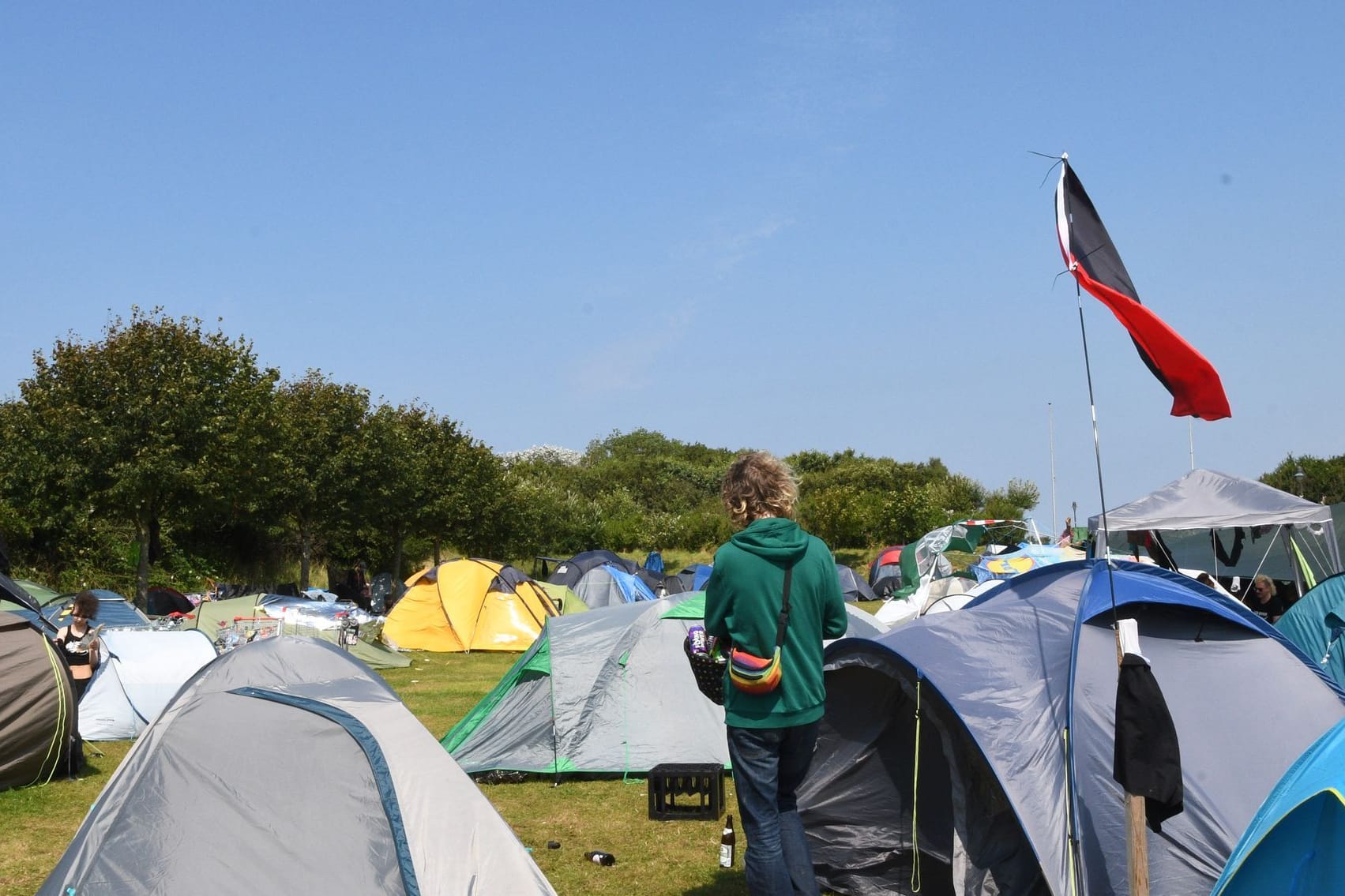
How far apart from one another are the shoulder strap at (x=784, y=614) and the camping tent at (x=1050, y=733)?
5.69 ft

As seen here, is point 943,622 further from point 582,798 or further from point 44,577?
point 44,577

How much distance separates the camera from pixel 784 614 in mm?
4027

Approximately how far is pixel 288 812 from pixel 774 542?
7.36 feet

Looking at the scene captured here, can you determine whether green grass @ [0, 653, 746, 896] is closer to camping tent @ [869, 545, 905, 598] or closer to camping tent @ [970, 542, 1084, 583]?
camping tent @ [970, 542, 1084, 583]

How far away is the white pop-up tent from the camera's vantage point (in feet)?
49.6

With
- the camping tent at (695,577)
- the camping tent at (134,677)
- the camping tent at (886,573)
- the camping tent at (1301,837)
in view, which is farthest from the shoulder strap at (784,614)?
the camping tent at (886,573)

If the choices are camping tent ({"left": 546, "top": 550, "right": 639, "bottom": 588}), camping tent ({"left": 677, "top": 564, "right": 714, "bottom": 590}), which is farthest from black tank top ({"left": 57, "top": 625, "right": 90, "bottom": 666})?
camping tent ({"left": 546, "top": 550, "right": 639, "bottom": 588})

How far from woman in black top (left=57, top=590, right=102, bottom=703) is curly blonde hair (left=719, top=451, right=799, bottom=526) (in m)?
7.77

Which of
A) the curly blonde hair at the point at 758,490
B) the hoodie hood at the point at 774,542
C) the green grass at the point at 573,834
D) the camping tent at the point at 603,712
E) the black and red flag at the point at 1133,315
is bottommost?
the green grass at the point at 573,834

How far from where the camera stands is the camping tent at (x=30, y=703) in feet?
27.3

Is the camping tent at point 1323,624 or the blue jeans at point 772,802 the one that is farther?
the camping tent at point 1323,624

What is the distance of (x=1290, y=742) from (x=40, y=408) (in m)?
19.9

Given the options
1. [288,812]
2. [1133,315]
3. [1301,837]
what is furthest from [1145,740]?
[288,812]

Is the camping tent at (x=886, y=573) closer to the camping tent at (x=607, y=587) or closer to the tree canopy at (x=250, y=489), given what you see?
the camping tent at (x=607, y=587)
